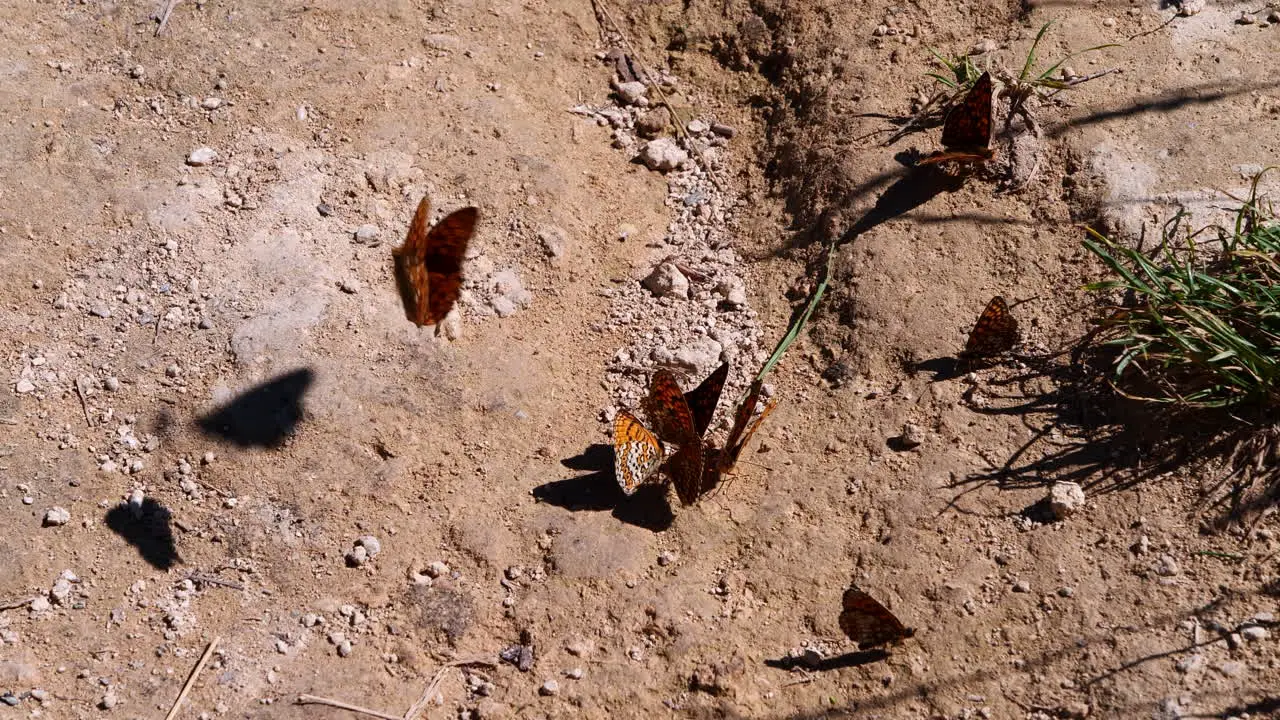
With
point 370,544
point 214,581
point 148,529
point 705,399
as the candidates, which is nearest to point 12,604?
point 148,529

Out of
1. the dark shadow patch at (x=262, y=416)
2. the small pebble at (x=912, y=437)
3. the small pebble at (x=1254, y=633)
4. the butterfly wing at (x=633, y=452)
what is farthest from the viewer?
the dark shadow patch at (x=262, y=416)

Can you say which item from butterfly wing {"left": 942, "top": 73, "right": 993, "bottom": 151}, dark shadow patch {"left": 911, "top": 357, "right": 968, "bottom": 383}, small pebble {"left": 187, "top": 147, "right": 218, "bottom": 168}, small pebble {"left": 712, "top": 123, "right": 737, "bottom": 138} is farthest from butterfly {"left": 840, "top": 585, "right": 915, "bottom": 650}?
small pebble {"left": 187, "top": 147, "right": 218, "bottom": 168}

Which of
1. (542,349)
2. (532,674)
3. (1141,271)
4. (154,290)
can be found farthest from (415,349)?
(1141,271)

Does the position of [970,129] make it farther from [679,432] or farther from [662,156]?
[679,432]

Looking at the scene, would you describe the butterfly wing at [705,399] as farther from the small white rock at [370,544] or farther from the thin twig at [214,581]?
the thin twig at [214,581]

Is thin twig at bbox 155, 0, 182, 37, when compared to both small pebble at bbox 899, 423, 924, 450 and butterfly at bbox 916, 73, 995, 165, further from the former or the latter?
small pebble at bbox 899, 423, 924, 450

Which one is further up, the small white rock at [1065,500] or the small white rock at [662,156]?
the small white rock at [1065,500]

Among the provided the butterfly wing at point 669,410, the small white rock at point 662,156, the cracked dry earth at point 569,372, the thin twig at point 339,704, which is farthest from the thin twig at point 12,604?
the small white rock at point 662,156
